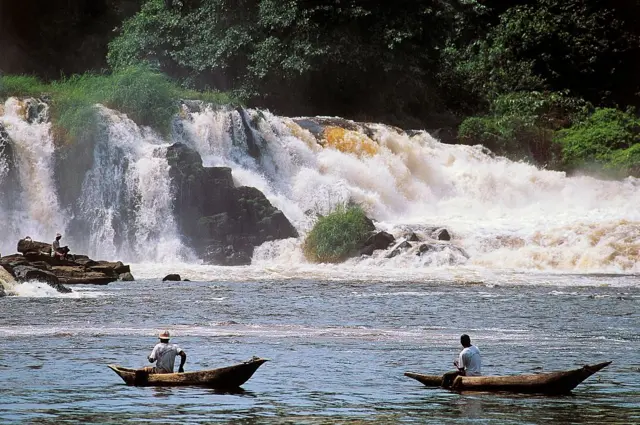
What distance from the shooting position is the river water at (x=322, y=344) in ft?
60.1

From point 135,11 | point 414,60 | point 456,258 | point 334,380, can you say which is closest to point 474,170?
point 414,60

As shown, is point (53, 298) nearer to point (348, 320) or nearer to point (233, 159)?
point (348, 320)

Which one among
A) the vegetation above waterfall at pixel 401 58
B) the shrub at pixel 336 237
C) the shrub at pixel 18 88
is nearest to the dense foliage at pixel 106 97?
the shrub at pixel 18 88

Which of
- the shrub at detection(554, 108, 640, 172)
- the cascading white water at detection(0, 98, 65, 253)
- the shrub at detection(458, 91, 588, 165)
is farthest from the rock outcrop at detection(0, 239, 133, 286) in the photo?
the shrub at detection(554, 108, 640, 172)

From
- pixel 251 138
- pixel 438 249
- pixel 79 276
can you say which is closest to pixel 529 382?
pixel 79 276

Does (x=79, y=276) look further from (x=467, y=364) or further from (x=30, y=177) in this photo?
(x=467, y=364)

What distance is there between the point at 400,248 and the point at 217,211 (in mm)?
6831

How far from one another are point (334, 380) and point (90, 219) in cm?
2548

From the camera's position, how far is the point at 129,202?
45281 millimetres

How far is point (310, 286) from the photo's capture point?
3669 cm

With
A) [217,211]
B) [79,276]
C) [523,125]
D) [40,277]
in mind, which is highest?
[523,125]

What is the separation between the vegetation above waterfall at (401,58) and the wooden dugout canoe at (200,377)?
1387 inches

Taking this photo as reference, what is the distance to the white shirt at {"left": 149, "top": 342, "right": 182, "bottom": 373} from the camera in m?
A: 20.1

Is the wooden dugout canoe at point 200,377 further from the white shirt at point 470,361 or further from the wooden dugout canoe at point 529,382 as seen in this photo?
the wooden dugout canoe at point 529,382
